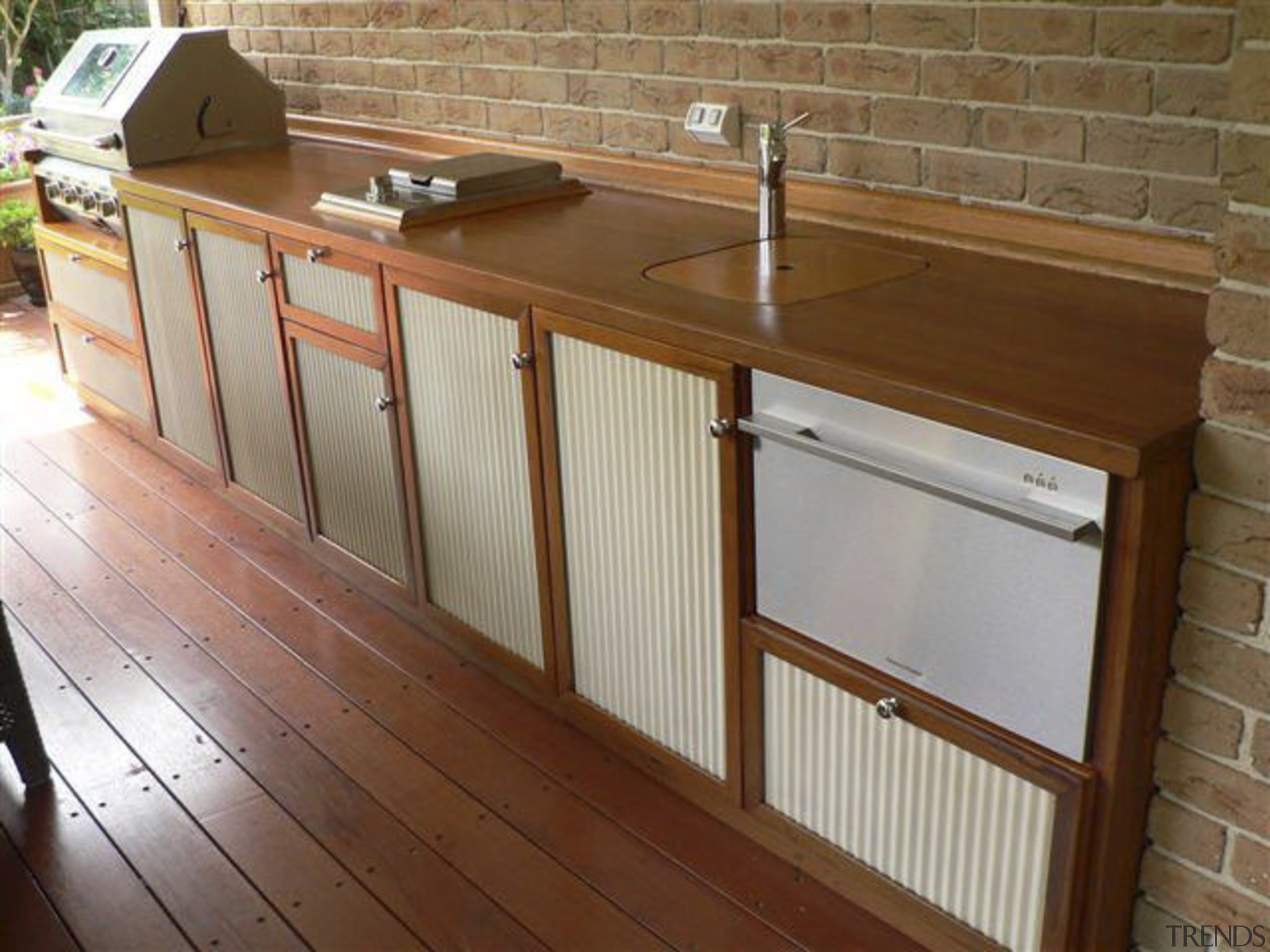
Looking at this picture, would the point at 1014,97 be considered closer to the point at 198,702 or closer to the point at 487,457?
the point at 487,457

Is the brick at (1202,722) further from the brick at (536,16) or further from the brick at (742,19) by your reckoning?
the brick at (536,16)

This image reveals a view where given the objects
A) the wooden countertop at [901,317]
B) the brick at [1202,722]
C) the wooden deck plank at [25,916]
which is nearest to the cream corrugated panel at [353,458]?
the wooden countertop at [901,317]

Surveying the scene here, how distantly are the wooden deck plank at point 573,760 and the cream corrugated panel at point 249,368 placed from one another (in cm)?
16

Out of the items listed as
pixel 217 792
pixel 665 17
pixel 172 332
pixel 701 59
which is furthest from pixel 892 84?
pixel 172 332

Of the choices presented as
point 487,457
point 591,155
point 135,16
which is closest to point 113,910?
point 487,457

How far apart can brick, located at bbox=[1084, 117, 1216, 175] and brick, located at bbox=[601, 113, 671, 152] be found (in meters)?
1.04

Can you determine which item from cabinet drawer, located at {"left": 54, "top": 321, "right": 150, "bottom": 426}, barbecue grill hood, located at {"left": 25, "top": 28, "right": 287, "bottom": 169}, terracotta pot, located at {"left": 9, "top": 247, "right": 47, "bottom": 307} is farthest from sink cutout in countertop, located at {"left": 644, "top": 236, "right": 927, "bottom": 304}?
terracotta pot, located at {"left": 9, "top": 247, "right": 47, "bottom": 307}

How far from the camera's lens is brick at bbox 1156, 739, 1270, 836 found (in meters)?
1.63

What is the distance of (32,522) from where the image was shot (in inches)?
142

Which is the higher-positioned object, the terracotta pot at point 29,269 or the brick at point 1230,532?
the brick at point 1230,532

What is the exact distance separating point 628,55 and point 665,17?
15cm

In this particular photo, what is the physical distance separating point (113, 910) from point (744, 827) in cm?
100

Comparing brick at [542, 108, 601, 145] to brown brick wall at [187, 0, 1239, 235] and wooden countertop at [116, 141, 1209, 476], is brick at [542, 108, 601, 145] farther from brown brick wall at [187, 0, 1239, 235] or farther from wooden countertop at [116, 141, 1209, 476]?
wooden countertop at [116, 141, 1209, 476]

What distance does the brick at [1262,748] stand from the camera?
1.60 meters
